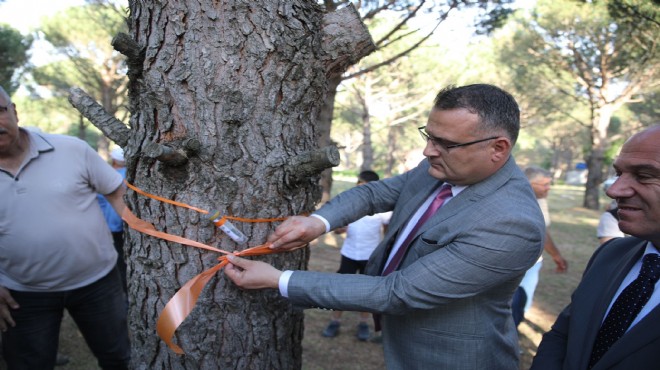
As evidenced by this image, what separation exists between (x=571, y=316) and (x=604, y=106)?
16.2m

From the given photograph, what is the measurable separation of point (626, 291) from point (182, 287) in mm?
1546

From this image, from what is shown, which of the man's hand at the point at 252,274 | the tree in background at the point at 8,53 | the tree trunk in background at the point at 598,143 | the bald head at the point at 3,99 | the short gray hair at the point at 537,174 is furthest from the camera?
the tree trunk in background at the point at 598,143

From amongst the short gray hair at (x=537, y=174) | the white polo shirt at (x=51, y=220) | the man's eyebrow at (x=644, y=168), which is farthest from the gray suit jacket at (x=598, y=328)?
the short gray hair at (x=537, y=174)

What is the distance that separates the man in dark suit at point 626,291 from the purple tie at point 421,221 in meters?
0.55

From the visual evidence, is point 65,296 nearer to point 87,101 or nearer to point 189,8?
point 87,101

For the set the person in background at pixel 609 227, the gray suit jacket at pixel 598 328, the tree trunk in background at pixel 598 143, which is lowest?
the tree trunk in background at pixel 598 143

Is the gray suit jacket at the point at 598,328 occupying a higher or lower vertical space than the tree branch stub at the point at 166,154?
lower

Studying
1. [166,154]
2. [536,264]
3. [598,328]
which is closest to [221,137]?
[166,154]

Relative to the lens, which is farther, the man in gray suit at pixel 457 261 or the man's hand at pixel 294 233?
the man's hand at pixel 294 233

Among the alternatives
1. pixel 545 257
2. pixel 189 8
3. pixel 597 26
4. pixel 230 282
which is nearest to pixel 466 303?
pixel 230 282

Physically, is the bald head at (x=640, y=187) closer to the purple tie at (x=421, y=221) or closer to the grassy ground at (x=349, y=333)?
the purple tie at (x=421, y=221)

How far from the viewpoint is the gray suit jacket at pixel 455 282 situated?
4.49ft

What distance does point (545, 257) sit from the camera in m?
8.86

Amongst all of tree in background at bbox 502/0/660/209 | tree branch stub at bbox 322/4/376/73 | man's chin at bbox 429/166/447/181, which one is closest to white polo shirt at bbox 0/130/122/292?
tree branch stub at bbox 322/4/376/73
